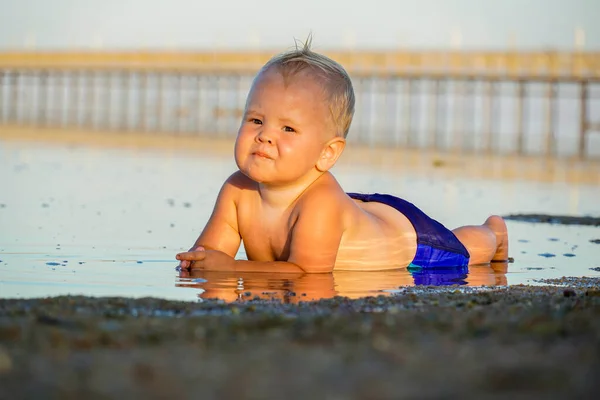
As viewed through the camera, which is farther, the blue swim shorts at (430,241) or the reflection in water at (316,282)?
the blue swim shorts at (430,241)

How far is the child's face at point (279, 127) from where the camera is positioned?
4586mm

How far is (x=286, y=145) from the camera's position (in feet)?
15.1

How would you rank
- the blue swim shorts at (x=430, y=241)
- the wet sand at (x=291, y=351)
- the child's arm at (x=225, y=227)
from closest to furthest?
the wet sand at (x=291, y=351) → the child's arm at (x=225, y=227) → the blue swim shorts at (x=430, y=241)

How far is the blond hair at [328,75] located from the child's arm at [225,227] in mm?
569

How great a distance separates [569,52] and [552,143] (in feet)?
15.5

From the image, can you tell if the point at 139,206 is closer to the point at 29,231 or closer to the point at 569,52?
the point at 29,231

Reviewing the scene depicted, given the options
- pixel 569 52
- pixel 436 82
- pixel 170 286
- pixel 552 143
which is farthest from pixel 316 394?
pixel 436 82

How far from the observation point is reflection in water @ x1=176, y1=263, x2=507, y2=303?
3875mm

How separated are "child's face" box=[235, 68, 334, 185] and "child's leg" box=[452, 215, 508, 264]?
1417mm

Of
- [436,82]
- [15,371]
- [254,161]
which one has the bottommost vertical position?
[15,371]

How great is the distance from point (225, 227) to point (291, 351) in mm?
2754

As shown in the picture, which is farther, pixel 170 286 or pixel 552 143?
pixel 552 143

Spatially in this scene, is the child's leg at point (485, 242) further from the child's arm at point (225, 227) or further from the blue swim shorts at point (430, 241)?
the child's arm at point (225, 227)

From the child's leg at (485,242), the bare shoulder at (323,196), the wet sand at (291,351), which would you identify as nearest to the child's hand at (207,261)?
the bare shoulder at (323,196)
